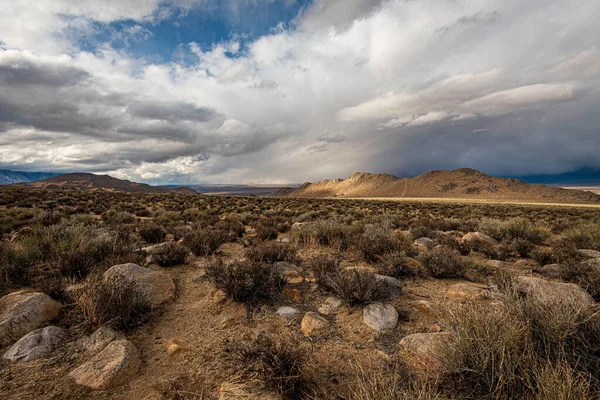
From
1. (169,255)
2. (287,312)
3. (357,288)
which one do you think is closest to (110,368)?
(287,312)

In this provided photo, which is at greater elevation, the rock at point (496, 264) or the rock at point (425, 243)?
the rock at point (425, 243)

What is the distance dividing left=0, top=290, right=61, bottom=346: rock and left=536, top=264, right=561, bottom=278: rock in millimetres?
9378

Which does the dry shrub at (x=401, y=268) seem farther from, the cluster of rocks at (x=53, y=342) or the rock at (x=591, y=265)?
the cluster of rocks at (x=53, y=342)

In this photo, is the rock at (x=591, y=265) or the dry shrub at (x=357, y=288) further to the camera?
the rock at (x=591, y=265)

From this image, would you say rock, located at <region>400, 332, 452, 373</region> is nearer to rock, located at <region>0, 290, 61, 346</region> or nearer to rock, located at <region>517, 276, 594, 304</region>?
rock, located at <region>517, 276, 594, 304</region>

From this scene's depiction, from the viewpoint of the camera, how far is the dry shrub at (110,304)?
3.61 meters

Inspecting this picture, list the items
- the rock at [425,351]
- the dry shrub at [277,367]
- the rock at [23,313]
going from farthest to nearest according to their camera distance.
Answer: the rock at [23,313]
the rock at [425,351]
the dry shrub at [277,367]

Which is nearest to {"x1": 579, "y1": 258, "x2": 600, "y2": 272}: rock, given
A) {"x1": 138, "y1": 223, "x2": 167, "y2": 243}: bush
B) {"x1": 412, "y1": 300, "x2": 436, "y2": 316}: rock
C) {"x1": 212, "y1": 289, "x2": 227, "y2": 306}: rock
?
{"x1": 412, "y1": 300, "x2": 436, "y2": 316}: rock

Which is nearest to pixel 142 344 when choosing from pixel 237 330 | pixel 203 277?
pixel 237 330

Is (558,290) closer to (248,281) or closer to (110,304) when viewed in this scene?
(248,281)

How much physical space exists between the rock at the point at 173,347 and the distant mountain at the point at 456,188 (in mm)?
103487

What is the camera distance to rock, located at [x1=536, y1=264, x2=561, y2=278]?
600 cm

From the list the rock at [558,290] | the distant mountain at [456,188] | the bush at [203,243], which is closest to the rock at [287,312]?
the rock at [558,290]

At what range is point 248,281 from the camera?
15.2 feet
